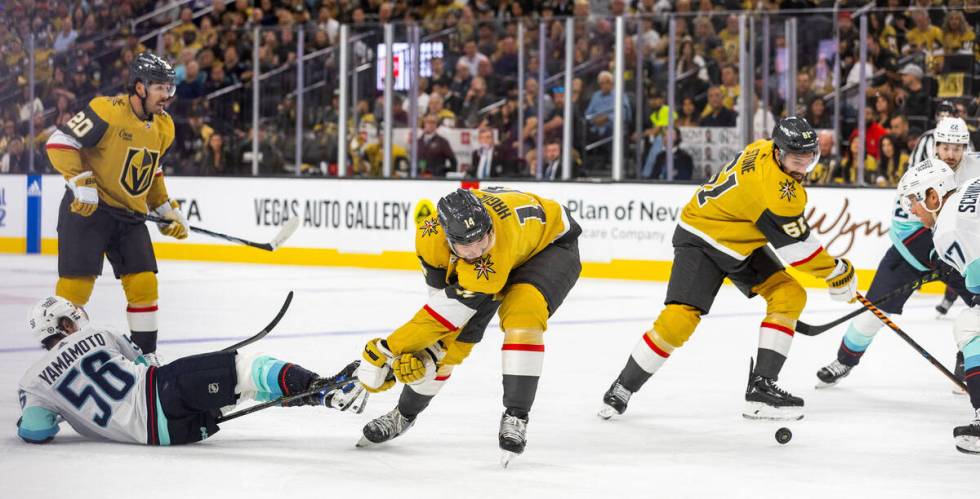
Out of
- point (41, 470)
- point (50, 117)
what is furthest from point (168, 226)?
point (50, 117)

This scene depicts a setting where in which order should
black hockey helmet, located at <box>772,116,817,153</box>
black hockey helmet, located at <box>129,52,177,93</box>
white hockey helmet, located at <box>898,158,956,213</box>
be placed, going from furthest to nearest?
1. black hockey helmet, located at <box>129,52,177,93</box>
2. black hockey helmet, located at <box>772,116,817,153</box>
3. white hockey helmet, located at <box>898,158,956,213</box>

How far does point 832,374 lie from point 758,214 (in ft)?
3.80

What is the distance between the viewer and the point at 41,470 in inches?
147

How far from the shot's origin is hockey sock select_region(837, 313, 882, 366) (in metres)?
5.53

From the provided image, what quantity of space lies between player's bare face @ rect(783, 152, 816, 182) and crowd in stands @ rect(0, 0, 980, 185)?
5.31m

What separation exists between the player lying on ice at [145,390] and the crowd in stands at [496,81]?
6611 millimetres

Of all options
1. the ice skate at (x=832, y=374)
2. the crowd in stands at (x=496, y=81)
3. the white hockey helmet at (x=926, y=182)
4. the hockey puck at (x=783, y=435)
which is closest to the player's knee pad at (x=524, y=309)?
the hockey puck at (x=783, y=435)

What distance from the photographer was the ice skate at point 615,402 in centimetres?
476

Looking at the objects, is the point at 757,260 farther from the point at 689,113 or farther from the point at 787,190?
the point at 689,113

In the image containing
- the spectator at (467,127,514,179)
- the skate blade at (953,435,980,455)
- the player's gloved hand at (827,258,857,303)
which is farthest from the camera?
the spectator at (467,127,514,179)

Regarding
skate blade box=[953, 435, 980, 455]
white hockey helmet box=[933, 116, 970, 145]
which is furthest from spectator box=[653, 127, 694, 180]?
skate blade box=[953, 435, 980, 455]

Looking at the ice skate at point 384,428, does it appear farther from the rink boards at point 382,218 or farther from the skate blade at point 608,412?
the rink boards at point 382,218

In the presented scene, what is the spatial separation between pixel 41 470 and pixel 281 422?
962 mm

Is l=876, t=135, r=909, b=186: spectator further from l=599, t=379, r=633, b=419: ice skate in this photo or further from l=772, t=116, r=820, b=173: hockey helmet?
l=599, t=379, r=633, b=419: ice skate
